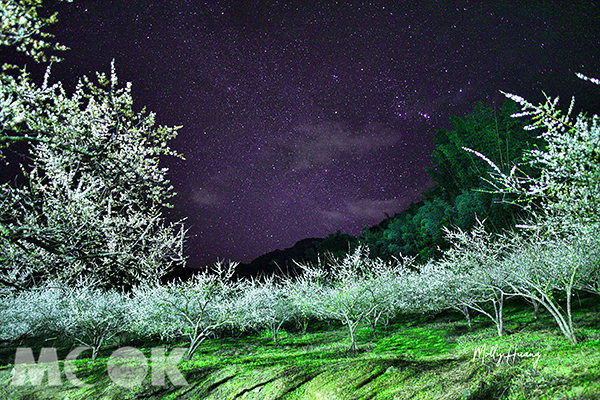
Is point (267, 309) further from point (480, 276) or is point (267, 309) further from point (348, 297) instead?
point (480, 276)

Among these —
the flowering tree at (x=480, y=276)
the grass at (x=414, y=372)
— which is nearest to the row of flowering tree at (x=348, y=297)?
the flowering tree at (x=480, y=276)

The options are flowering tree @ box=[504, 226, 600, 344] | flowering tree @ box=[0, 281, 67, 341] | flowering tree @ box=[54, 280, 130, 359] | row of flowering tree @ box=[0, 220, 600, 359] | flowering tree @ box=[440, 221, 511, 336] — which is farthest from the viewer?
flowering tree @ box=[0, 281, 67, 341]

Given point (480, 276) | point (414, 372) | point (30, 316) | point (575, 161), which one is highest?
point (575, 161)

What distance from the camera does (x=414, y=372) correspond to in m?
8.16

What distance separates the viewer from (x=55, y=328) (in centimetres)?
2055

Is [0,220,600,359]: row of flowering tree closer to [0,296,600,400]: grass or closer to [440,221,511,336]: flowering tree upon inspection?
[440,221,511,336]: flowering tree

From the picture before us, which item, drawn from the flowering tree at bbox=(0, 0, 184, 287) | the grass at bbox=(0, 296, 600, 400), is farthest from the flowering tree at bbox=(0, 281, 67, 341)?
the flowering tree at bbox=(0, 0, 184, 287)

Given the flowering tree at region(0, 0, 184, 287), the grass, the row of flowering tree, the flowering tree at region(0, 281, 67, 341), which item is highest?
the flowering tree at region(0, 0, 184, 287)

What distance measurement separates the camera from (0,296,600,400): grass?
596cm

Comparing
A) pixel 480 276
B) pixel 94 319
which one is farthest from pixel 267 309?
pixel 480 276

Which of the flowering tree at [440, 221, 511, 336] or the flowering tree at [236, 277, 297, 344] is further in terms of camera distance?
the flowering tree at [236, 277, 297, 344]

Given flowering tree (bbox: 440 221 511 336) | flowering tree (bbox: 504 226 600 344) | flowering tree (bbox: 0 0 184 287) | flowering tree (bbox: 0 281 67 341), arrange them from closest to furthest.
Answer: flowering tree (bbox: 0 0 184 287) → flowering tree (bbox: 504 226 600 344) → flowering tree (bbox: 440 221 511 336) → flowering tree (bbox: 0 281 67 341)

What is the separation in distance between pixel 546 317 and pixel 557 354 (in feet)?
33.6

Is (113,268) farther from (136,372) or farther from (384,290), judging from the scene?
(384,290)
